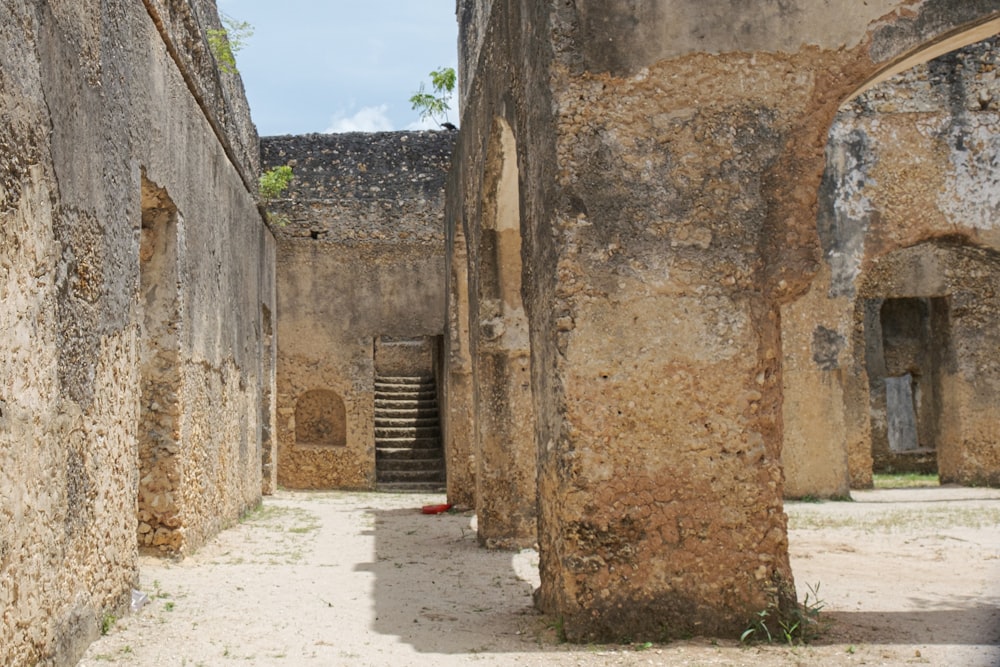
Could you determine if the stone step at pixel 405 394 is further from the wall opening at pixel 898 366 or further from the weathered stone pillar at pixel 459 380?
the wall opening at pixel 898 366

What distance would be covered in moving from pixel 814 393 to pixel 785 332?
2.59 ft

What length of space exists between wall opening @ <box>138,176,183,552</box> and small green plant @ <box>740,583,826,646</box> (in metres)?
4.12

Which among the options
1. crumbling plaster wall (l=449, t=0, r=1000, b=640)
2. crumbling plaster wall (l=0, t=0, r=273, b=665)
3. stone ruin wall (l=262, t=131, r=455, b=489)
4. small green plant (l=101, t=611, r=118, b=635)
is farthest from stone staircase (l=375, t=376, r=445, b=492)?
crumbling plaster wall (l=449, t=0, r=1000, b=640)

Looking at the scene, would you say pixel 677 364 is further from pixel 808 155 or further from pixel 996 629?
pixel 996 629

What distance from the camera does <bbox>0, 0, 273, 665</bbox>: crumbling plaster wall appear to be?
356 cm

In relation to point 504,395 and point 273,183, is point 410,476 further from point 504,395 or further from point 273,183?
point 504,395

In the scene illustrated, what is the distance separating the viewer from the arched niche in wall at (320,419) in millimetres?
16266

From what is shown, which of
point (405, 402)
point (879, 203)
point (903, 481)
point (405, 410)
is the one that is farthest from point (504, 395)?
point (903, 481)

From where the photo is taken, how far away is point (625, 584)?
461 centimetres

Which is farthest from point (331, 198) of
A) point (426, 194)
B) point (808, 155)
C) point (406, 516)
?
point (808, 155)

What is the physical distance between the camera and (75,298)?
439cm

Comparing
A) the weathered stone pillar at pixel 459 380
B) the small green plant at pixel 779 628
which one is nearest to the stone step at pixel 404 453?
the weathered stone pillar at pixel 459 380

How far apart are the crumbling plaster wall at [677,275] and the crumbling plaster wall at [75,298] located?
207cm

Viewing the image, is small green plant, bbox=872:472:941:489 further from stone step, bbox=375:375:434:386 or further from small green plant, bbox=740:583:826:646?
Result: small green plant, bbox=740:583:826:646
